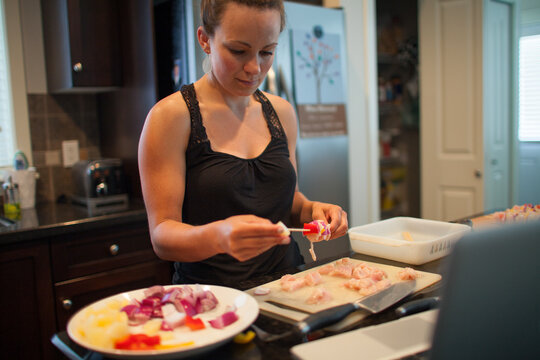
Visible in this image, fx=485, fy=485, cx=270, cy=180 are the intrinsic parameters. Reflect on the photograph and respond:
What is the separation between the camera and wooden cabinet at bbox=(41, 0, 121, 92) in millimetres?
2502

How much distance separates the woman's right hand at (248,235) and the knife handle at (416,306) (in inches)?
10.3

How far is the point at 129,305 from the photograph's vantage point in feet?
2.99

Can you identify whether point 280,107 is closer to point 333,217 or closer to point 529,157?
point 333,217

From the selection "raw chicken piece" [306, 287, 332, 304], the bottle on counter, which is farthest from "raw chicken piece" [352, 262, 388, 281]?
the bottle on counter

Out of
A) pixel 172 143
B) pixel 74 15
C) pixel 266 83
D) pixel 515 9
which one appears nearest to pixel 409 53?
pixel 515 9

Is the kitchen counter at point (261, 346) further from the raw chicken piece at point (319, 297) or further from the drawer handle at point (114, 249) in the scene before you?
the drawer handle at point (114, 249)

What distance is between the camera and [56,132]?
9.16 feet

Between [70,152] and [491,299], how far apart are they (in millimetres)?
2663

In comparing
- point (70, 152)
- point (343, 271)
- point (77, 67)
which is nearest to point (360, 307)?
point (343, 271)

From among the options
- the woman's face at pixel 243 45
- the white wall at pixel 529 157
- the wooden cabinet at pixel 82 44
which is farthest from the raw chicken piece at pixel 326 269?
the white wall at pixel 529 157

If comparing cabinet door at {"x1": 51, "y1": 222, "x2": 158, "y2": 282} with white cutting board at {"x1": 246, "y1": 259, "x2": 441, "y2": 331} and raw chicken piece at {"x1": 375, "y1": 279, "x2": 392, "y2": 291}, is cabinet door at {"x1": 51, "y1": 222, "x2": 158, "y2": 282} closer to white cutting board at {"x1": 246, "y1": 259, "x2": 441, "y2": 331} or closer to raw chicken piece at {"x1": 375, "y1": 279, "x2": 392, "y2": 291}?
white cutting board at {"x1": 246, "y1": 259, "x2": 441, "y2": 331}

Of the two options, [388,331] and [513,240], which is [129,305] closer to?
[388,331]

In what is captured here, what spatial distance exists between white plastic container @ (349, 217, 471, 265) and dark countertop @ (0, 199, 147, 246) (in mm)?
1242

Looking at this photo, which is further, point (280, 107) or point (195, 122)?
point (280, 107)
